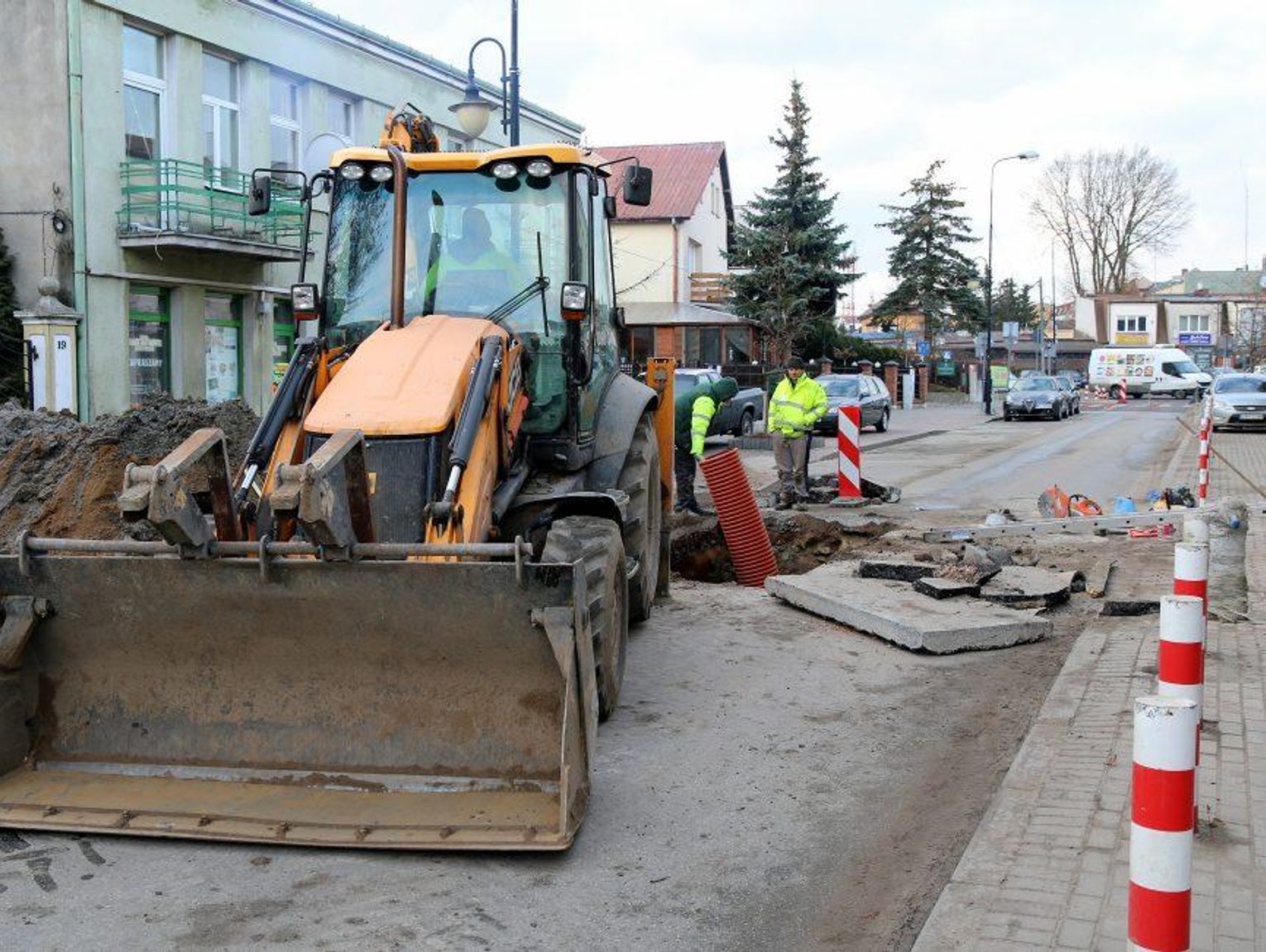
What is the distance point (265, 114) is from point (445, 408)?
1963cm

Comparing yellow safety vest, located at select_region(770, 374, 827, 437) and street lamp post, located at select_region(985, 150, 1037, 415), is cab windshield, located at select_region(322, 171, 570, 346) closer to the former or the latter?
yellow safety vest, located at select_region(770, 374, 827, 437)

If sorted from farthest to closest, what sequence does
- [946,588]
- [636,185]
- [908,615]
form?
[946,588], [908,615], [636,185]

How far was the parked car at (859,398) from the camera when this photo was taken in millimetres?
31078

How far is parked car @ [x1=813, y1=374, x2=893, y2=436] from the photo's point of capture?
3108 cm

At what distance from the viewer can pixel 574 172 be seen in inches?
283

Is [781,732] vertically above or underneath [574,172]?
underneath

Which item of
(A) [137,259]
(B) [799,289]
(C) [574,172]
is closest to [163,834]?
(C) [574,172]

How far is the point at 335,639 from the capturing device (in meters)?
5.16

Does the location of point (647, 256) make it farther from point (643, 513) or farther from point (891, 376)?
point (643, 513)

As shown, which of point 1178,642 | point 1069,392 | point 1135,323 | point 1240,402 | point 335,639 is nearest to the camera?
point 1178,642

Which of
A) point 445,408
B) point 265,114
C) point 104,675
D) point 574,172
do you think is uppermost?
point 265,114

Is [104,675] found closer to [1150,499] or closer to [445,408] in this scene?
[445,408]

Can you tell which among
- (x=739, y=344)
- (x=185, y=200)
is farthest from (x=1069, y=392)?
(x=185, y=200)

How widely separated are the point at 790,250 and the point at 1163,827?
42.7m
